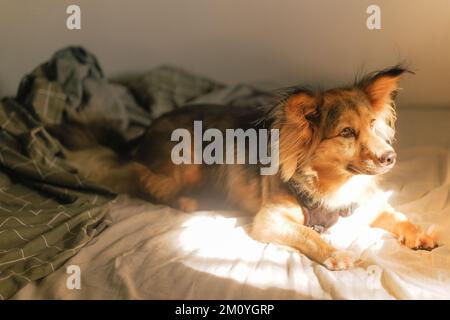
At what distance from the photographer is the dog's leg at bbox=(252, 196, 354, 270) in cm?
138

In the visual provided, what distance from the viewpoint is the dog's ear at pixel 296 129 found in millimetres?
1407

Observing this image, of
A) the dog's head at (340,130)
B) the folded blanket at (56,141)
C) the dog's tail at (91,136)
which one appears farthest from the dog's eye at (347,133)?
the dog's tail at (91,136)

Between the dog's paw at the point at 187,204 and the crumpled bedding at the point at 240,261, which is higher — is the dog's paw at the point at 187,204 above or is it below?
above

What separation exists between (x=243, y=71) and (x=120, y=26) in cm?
71

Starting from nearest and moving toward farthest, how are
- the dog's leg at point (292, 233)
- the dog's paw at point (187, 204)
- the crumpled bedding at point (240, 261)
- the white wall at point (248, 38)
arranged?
1. the crumpled bedding at point (240, 261)
2. the dog's leg at point (292, 233)
3. the dog's paw at point (187, 204)
4. the white wall at point (248, 38)

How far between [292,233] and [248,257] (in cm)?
17

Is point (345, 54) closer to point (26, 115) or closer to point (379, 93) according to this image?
point (379, 93)

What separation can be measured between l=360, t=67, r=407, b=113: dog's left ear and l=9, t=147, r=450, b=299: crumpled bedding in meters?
0.36

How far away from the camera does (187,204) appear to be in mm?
1789

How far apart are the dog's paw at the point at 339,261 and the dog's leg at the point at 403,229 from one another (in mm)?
226

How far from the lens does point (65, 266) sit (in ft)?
4.70

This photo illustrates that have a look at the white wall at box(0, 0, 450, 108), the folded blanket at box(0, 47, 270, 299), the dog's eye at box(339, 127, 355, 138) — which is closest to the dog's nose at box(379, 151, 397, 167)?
the dog's eye at box(339, 127, 355, 138)

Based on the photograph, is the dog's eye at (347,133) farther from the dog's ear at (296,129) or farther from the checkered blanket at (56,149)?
the checkered blanket at (56,149)

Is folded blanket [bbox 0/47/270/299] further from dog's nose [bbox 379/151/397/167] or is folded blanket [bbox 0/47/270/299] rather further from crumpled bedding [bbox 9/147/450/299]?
dog's nose [bbox 379/151/397/167]
